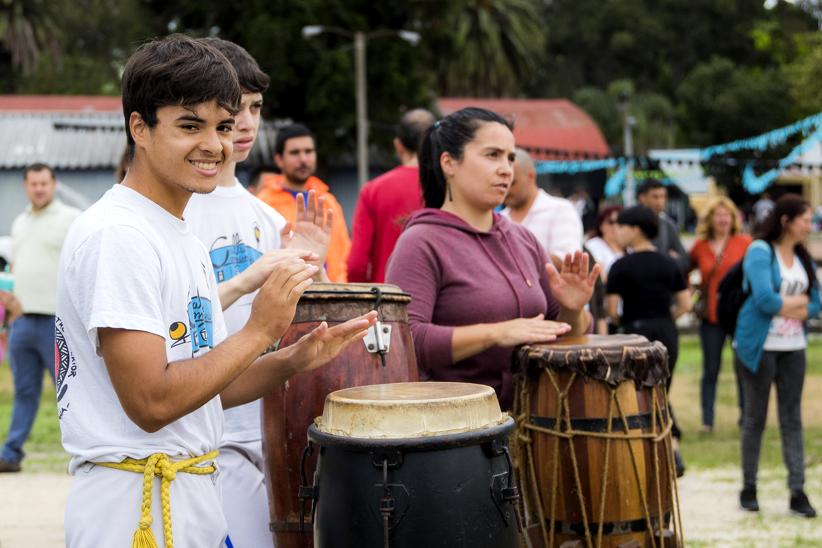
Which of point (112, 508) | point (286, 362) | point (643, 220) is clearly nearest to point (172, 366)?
point (112, 508)

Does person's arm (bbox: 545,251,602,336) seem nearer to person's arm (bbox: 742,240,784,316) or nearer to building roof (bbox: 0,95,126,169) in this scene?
person's arm (bbox: 742,240,784,316)

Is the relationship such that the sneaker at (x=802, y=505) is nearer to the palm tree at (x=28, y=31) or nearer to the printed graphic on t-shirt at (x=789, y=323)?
the printed graphic on t-shirt at (x=789, y=323)

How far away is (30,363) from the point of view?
838 centimetres

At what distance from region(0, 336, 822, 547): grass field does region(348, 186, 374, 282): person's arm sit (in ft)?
7.98

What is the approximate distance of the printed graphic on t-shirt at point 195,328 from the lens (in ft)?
8.45

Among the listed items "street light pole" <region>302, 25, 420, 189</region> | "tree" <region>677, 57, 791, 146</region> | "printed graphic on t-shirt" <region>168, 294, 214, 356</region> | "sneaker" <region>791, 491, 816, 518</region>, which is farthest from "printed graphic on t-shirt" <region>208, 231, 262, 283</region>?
"tree" <region>677, 57, 791, 146</region>

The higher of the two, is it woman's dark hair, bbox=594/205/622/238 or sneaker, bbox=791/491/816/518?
woman's dark hair, bbox=594/205/622/238

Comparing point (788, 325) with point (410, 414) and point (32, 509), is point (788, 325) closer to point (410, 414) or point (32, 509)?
point (410, 414)

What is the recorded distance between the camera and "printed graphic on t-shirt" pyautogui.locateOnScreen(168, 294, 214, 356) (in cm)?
257

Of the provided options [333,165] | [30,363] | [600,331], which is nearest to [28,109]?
[333,165]

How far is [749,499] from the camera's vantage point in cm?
702

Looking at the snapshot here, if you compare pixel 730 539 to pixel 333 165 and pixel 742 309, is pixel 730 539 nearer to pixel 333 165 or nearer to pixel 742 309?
pixel 742 309

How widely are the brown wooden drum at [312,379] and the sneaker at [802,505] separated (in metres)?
4.17

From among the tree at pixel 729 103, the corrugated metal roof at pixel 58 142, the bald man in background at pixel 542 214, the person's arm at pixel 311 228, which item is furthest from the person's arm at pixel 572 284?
the tree at pixel 729 103
